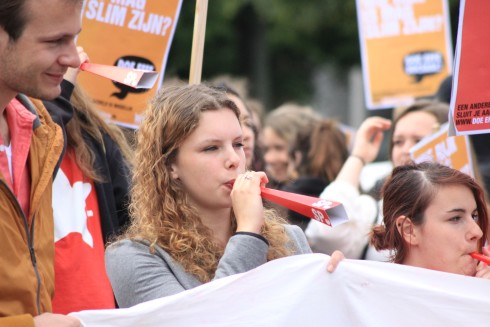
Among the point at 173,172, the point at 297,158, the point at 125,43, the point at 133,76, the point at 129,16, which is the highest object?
the point at 129,16

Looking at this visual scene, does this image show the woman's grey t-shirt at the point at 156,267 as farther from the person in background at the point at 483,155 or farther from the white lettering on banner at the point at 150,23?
the person in background at the point at 483,155

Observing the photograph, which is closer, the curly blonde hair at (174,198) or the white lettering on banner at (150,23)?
the curly blonde hair at (174,198)

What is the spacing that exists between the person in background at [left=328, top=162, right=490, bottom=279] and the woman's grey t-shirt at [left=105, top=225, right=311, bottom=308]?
24.5 inches

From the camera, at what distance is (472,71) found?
328 centimetres

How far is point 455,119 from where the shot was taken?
3.26 meters

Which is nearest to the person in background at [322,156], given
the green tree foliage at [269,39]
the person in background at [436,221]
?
the person in background at [436,221]

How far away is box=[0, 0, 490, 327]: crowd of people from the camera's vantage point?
8.60 ft

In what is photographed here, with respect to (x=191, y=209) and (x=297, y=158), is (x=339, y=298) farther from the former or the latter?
(x=297, y=158)

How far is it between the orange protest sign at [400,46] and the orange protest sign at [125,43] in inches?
79.8

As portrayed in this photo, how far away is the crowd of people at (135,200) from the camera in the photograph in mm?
2621

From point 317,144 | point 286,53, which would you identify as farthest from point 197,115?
point 286,53

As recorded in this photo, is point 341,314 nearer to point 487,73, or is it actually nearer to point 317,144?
point 487,73

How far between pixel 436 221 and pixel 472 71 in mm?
522

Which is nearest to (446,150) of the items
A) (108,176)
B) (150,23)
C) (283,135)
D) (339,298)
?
(150,23)
